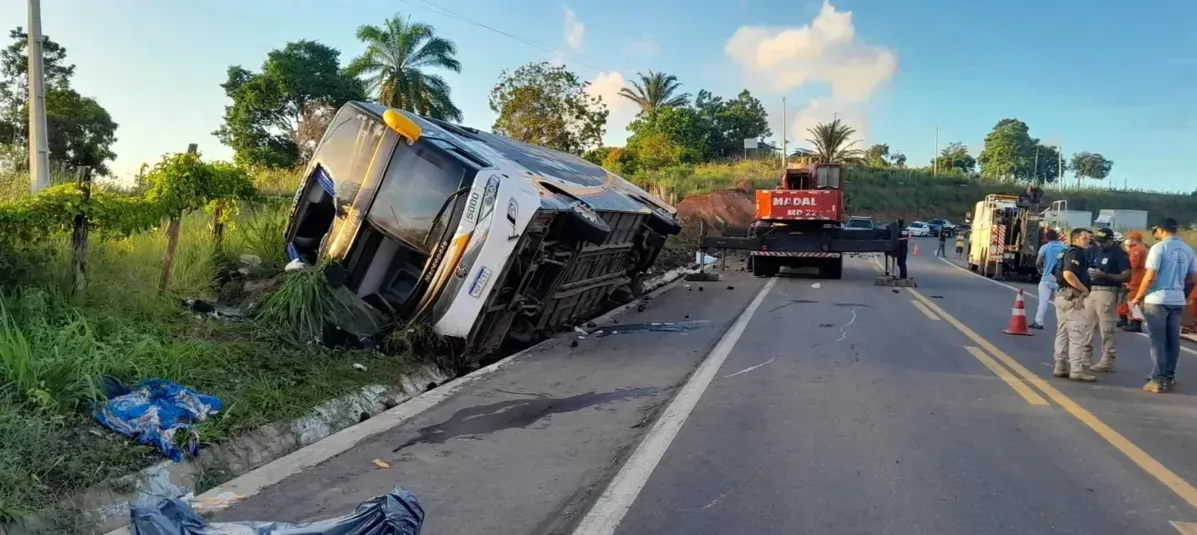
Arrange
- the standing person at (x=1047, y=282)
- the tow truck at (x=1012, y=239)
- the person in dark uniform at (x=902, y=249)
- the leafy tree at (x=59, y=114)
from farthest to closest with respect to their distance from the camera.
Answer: the leafy tree at (x=59, y=114), the tow truck at (x=1012, y=239), the person in dark uniform at (x=902, y=249), the standing person at (x=1047, y=282)

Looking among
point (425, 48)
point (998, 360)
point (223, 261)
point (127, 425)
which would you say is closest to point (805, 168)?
point (998, 360)

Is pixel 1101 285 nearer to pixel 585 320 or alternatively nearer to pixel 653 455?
pixel 653 455

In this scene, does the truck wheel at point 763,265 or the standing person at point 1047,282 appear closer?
Result: the standing person at point 1047,282

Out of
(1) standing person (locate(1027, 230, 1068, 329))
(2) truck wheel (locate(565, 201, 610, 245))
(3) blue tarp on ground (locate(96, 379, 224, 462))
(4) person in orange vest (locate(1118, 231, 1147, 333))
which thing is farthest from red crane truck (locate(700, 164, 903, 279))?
(3) blue tarp on ground (locate(96, 379, 224, 462))

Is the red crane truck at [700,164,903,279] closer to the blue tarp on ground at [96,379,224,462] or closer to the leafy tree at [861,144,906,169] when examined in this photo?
the blue tarp on ground at [96,379,224,462]

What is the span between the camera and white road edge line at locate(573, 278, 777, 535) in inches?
167

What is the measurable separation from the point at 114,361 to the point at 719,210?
3029cm

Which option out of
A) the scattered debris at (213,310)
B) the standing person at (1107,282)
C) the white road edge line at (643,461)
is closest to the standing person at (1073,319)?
the standing person at (1107,282)

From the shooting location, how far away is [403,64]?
124 feet

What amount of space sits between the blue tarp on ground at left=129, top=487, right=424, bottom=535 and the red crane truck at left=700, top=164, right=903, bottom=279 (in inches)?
667

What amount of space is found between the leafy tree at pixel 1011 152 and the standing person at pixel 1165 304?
336ft

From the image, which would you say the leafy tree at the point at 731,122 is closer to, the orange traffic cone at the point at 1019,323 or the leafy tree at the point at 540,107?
the leafy tree at the point at 540,107

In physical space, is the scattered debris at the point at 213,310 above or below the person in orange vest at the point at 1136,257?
below

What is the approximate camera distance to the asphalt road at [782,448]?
172 inches
